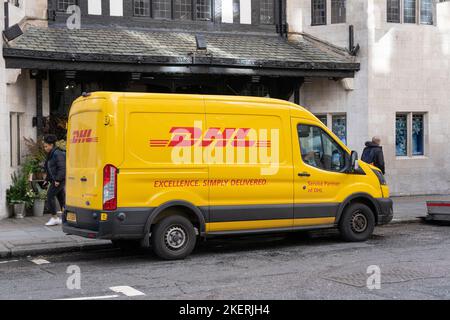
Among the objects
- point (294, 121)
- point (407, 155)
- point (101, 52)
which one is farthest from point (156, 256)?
point (407, 155)

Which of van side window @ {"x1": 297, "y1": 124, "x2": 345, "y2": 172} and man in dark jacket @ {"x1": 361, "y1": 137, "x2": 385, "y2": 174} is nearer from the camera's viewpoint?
van side window @ {"x1": 297, "y1": 124, "x2": 345, "y2": 172}

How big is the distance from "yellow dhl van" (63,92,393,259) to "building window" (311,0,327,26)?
8221mm

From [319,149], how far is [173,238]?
116 inches

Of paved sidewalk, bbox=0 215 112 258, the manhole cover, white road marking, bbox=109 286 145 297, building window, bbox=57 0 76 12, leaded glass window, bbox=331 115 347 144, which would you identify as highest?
building window, bbox=57 0 76 12

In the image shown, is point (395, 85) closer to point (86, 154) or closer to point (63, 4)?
point (63, 4)

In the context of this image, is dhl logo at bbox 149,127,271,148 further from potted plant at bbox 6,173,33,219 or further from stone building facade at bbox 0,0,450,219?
potted plant at bbox 6,173,33,219

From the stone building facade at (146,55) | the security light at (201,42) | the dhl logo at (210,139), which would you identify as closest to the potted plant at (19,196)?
the stone building facade at (146,55)

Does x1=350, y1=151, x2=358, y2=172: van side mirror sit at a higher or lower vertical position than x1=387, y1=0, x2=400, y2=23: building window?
lower

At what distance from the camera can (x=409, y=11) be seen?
1855 cm

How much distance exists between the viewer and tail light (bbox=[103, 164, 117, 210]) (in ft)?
30.1

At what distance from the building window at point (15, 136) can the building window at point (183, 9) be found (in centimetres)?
472

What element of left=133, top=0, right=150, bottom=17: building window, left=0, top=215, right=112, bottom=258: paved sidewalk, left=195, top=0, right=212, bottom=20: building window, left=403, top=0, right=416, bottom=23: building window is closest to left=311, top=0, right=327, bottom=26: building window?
left=403, top=0, right=416, bottom=23: building window

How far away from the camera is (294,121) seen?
1069 cm

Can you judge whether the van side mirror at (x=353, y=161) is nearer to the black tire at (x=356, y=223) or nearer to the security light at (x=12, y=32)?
the black tire at (x=356, y=223)
